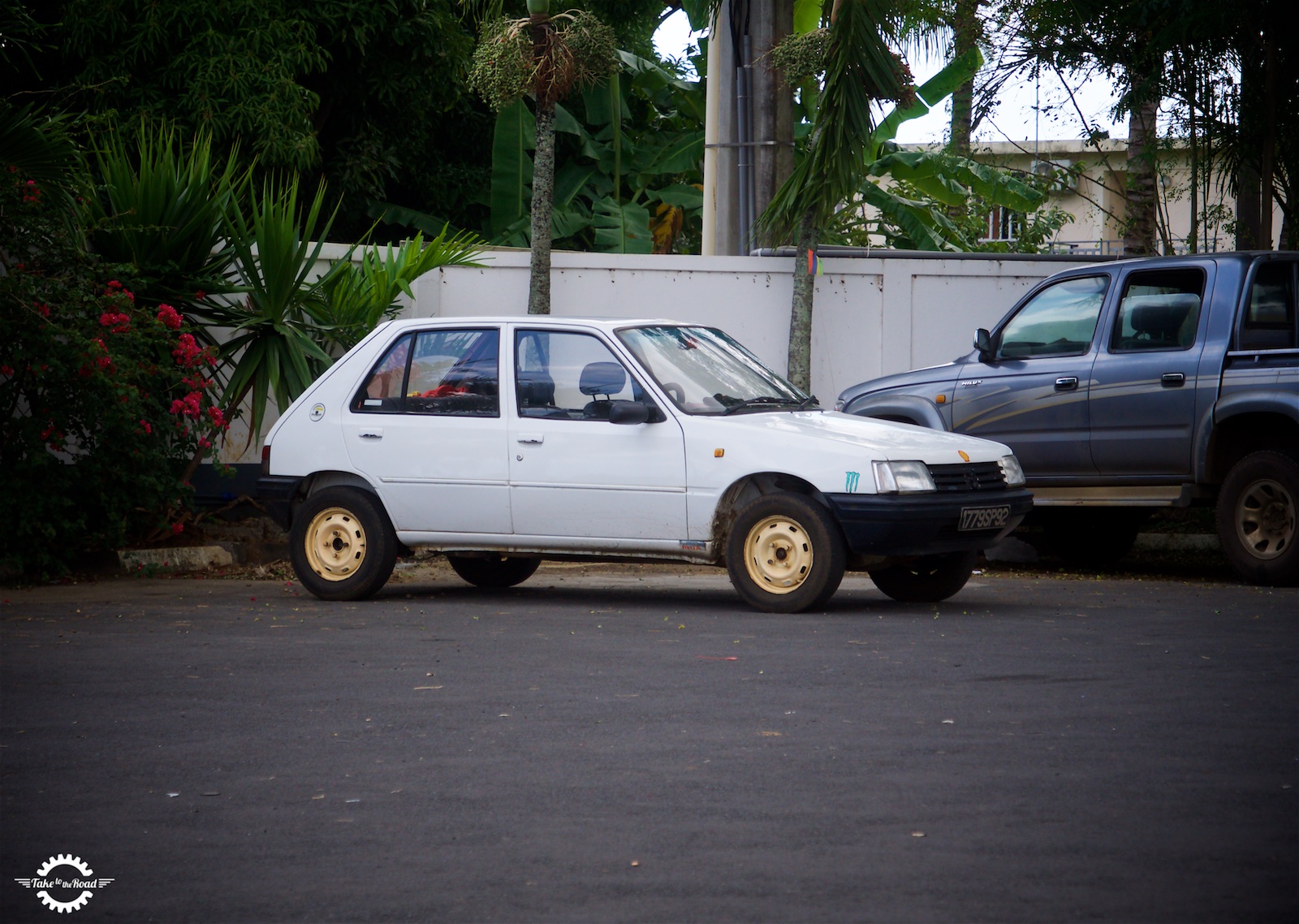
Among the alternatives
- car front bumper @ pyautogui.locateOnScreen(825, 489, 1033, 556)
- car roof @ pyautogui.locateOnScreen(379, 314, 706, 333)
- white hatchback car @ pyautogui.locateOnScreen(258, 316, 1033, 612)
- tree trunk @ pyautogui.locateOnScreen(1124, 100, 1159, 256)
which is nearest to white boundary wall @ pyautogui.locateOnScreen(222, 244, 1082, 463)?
tree trunk @ pyautogui.locateOnScreen(1124, 100, 1159, 256)

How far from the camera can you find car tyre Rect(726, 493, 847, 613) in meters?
8.68

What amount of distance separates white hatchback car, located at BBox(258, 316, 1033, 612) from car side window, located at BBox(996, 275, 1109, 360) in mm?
2314

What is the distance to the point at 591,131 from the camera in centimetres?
2466

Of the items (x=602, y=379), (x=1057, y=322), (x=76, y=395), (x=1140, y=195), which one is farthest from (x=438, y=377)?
(x=1140, y=195)

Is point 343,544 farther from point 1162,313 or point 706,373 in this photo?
point 1162,313

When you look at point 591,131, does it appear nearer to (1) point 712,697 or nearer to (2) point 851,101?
(2) point 851,101

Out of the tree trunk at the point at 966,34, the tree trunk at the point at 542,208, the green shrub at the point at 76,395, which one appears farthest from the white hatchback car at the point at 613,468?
the tree trunk at the point at 966,34

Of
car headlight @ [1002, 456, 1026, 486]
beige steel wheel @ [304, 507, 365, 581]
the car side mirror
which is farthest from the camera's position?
beige steel wheel @ [304, 507, 365, 581]

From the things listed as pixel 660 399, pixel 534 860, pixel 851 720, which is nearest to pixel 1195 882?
pixel 534 860

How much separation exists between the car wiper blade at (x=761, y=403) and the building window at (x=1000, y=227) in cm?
2424

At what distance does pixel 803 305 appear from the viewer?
14398 millimetres

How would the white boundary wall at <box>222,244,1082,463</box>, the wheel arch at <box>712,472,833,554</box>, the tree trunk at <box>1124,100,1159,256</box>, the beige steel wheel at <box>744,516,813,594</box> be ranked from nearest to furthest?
the beige steel wheel at <box>744,516,813,594</box> → the wheel arch at <box>712,472,833,554</box> → the white boundary wall at <box>222,244,1082,463</box> → the tree trunk at <box>1124,100,1159,256</box>

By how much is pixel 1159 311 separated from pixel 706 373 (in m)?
3.41
